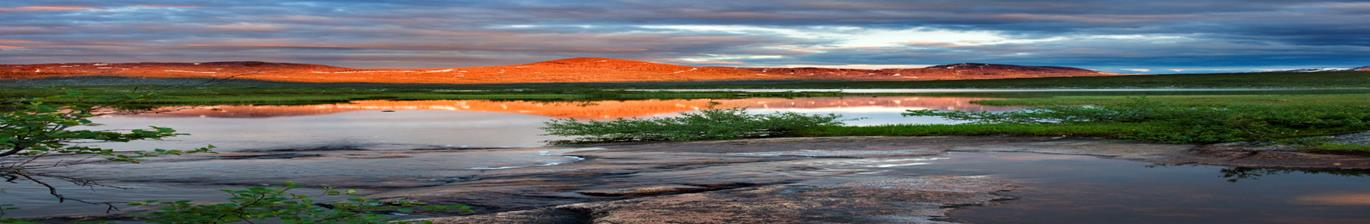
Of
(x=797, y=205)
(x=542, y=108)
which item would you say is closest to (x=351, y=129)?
(x=542, y=108)

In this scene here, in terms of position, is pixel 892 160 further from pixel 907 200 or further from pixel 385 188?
pixel 385 188

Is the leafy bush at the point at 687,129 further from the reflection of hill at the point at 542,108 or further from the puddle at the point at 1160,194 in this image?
the reflection of hill at the point at 542,108

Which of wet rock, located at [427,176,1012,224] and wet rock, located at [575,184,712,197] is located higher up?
wet rock, located at [427,176,1012,224]

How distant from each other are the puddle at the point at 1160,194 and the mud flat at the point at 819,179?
0.10ft

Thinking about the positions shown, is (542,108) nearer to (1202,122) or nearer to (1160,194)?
(1202,122)

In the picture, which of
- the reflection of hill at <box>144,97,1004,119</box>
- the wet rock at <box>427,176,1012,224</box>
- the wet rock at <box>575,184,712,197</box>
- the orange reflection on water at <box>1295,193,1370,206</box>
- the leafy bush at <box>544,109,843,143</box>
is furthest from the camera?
the reflection of hill at <box>144,97,1004,119</box>

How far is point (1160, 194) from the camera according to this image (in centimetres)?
1501

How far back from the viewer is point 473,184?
16.8 m

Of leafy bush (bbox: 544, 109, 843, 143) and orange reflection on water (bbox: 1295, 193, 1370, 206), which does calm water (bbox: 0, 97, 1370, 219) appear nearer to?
orange reflection on water (bbox: 1295, 193, 1370, 206)

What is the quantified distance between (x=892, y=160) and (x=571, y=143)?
9.86m

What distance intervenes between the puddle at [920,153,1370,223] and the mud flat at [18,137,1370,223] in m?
0.03

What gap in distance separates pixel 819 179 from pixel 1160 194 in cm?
467

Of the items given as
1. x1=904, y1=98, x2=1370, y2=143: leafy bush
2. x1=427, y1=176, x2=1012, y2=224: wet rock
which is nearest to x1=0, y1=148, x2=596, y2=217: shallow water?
x1=427, y1=176, x2=1012, y2=224: wet rock

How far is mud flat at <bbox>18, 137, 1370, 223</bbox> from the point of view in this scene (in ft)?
43.2
